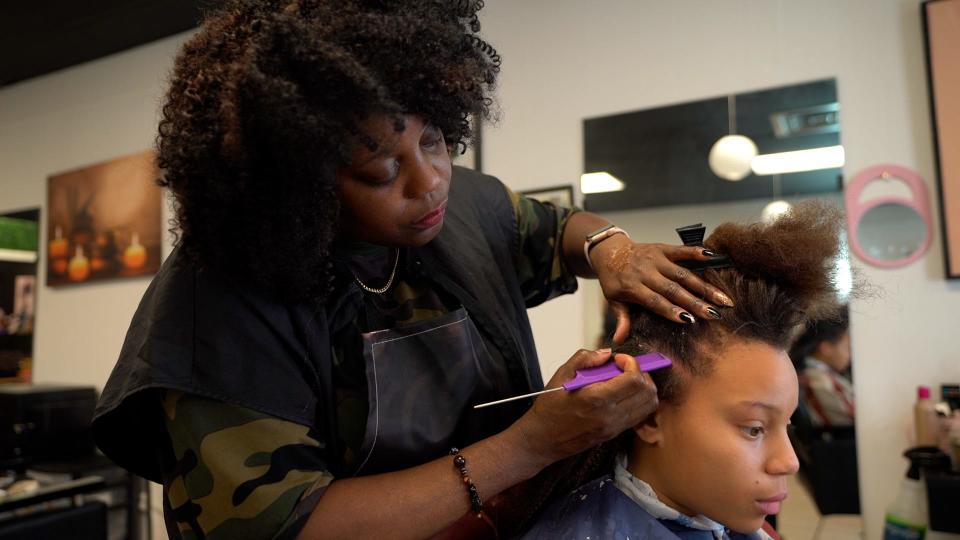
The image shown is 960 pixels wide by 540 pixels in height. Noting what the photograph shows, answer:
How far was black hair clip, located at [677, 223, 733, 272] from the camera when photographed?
90 centimetres

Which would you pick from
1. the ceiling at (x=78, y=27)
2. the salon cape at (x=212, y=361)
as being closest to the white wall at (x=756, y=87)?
the ceiling at (x=78, y=27)

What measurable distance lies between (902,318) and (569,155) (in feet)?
3.75

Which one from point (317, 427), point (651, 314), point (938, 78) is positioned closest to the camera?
point (317, 427)

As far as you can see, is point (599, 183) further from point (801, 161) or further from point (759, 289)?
point (759, 289)

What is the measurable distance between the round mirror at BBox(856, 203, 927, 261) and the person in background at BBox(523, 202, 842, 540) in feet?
3.60

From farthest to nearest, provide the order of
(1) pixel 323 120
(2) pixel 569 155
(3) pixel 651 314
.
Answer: (2) pixel 569 155 → (3) pixel 651 314 → (1) pixel 323 120

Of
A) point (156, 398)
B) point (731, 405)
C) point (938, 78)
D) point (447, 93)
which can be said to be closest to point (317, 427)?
point (156, 398)

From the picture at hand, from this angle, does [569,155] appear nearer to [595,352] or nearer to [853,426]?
[853,426]

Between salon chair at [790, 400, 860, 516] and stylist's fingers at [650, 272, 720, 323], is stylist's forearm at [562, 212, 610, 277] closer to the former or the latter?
stylist's fingers at [650, 272, 720, 323]

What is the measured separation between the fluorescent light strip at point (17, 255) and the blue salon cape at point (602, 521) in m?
3.79

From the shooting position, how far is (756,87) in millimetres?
2016

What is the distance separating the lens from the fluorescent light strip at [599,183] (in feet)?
7.13

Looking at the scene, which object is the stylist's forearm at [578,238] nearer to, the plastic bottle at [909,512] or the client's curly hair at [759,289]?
the client's curly hair at [759,289]

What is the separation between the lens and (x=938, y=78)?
1800mm
